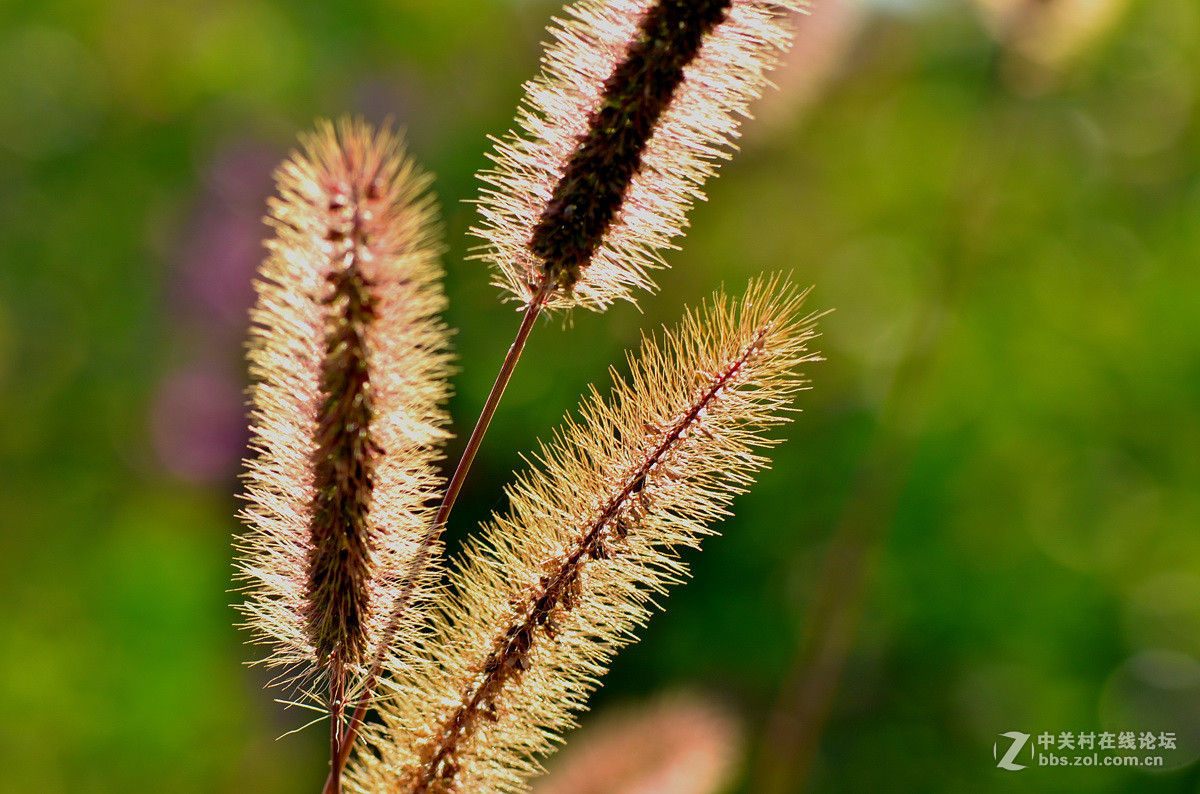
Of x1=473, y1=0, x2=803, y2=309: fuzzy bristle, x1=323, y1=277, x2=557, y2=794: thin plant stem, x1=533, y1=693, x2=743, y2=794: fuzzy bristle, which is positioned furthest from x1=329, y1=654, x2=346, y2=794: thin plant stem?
x1=533, y1=693, x2=743, y2=794: fuzzy bristle

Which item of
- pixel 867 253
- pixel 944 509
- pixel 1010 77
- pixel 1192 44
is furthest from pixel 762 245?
pixel 1192 44

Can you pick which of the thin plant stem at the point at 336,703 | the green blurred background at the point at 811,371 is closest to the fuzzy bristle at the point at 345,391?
the thin plant stem at the point at 336,703

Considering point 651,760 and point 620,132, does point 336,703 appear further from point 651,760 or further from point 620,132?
point 651,760

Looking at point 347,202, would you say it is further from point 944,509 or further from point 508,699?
point 944,509

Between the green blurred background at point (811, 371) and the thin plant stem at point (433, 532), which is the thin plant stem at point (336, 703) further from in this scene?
the green blurred background at point (811, 371)

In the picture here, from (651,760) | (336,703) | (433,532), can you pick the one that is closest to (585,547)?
(433,532)

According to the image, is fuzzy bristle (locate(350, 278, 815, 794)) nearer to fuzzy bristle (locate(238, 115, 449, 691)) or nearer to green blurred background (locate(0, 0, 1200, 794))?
fuzzy bristle (locate(238, 115, 449, 691))
